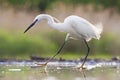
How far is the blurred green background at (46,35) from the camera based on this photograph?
20.5m

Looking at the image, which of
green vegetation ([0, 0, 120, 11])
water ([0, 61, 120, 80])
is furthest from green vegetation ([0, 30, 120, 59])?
water ([0, 61, 120, 80])

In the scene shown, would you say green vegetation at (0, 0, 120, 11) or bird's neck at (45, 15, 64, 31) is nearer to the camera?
bird's neck at (45, 15, 64, 31)

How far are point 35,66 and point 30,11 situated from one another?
6.61 meters

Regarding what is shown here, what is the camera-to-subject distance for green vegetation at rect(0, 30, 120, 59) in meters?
20.5

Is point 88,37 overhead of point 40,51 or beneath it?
overhead

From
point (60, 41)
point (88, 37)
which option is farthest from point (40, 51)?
point (88, 37)

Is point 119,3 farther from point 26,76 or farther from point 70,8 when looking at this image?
point 26,76

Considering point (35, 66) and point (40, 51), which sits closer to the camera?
point (35, 66)

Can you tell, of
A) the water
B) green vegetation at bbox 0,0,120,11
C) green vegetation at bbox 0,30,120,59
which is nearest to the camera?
the water

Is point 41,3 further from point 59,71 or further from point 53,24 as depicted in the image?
point 59,71

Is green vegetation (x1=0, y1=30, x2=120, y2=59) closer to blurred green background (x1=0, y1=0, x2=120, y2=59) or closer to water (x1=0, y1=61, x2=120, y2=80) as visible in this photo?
blurred green background (x1=0, y1=0, x2=120, y2=59)

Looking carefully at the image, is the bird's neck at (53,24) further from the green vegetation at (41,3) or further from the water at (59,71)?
the green vegetation at (41,3)

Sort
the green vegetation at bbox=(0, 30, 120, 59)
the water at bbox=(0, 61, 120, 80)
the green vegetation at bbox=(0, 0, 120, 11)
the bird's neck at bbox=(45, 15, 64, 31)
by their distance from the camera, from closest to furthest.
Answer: the water at bbox=(0, 61, 120, 80)
the bird's neck at bbox=(45, 15, 64, 31)
the green vegetation at bbox=(0, 30, 120, 59)
the green vegetation at bbox=(0, 0, 120, 11)

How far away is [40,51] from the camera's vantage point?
20.7 m
